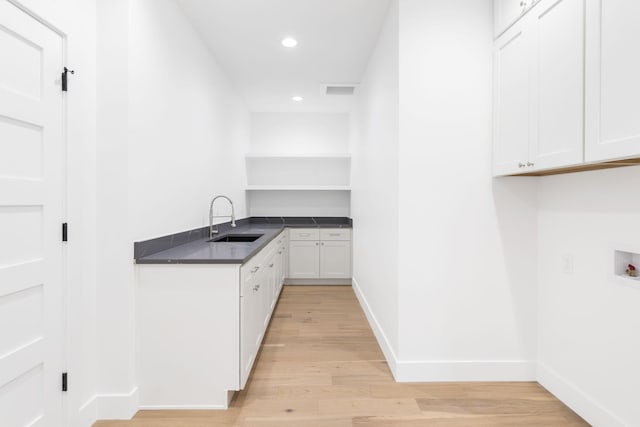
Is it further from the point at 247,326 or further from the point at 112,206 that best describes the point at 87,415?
the point at 112,206

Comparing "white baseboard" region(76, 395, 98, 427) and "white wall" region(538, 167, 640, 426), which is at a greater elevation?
"white wall" region(538, 167, 640, 426)

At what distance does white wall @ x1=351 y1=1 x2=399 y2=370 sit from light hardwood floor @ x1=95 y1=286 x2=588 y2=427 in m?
0.25

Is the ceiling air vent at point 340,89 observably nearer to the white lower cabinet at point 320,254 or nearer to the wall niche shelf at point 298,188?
the wall niche shelf at point 298,188

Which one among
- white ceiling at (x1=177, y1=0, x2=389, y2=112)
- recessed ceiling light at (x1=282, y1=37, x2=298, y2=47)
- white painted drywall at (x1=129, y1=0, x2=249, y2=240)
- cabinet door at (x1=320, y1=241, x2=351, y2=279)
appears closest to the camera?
white painted drywall at (x1=129, y1=0, x2=249, y2=240)

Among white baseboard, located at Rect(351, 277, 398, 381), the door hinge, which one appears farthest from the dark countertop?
white baseboard, located at Rect(351, 277, 398, 381)

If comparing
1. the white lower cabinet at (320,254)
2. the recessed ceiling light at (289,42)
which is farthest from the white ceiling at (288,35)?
the white lower cabinet at (320,254)

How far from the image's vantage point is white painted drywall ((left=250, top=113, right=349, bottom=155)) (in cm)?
546

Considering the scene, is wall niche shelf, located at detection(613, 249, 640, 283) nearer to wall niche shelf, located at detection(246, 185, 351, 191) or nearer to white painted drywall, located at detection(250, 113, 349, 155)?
wall niche shelf, located at detection(246, 185, 351, 191)

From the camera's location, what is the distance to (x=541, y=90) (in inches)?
70.7

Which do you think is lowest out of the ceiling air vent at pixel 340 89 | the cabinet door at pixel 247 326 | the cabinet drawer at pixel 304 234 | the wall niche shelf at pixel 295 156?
the cabinet door at pixel 247 326

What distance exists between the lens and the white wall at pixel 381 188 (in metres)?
2.34

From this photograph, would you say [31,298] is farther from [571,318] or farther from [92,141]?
[571,318]

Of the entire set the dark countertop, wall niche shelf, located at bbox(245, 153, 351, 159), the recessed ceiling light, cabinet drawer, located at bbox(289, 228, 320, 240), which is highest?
the recessed ceiling light

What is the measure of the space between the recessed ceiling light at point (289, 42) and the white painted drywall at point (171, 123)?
2.48 feet
